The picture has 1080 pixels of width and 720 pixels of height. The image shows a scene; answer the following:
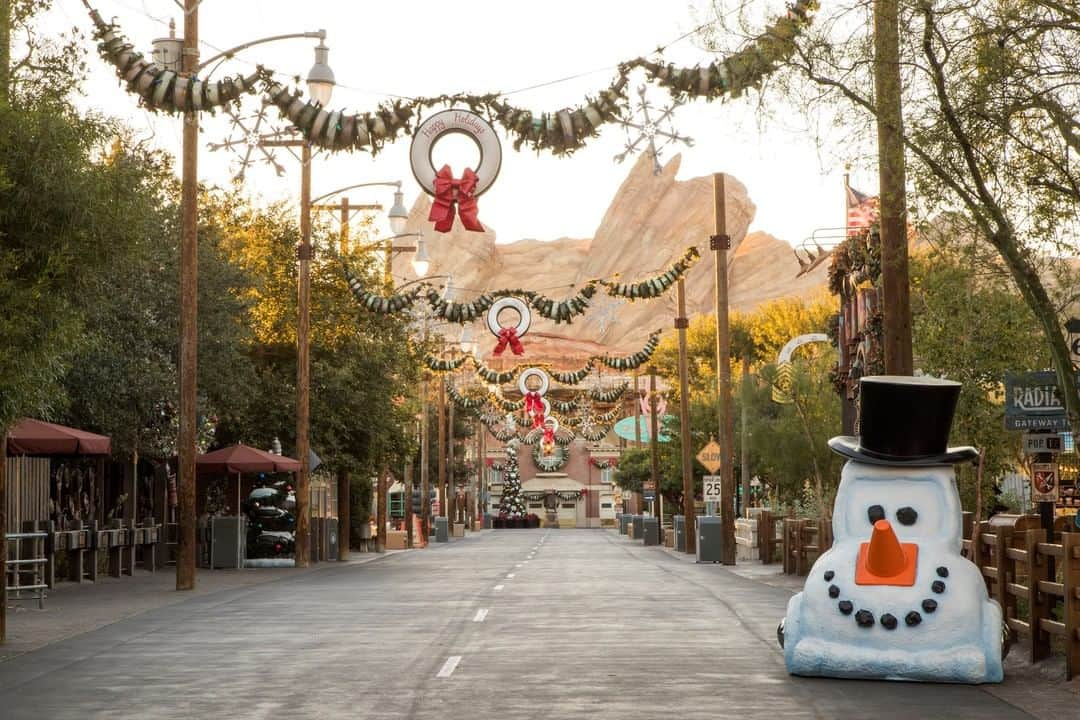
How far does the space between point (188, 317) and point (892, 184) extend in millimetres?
14963

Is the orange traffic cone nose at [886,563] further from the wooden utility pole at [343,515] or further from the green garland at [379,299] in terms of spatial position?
the wooden utility pole at [343,515]

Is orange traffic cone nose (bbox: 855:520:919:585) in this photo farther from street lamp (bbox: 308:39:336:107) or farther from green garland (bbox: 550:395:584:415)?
green garland (bbox: 550:395:584:415)

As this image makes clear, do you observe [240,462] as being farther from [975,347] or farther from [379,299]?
[975,347]

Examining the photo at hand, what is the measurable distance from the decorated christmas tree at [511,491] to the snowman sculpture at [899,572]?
10840 centimetres

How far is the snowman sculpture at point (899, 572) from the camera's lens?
44.0 ft

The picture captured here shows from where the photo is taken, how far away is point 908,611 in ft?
43.9

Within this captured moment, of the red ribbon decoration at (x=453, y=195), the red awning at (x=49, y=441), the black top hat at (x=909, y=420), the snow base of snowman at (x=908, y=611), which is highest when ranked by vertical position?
the red ribbon decoration at (x=453, y=195)

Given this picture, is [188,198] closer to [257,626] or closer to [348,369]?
[257,626]

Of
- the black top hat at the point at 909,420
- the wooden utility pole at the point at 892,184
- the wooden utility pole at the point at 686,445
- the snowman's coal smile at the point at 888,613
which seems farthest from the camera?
the wooden utility pole at the point at 686,445

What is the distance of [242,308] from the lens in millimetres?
37875

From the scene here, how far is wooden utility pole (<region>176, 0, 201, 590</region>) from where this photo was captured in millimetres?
28250

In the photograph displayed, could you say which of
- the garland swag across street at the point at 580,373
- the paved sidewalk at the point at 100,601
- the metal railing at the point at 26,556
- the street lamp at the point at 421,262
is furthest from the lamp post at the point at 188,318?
the garland swag across street at the point at 580,373

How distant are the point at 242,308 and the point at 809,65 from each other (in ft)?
77.6

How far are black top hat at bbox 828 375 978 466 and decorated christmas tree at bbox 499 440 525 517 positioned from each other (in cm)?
10838
